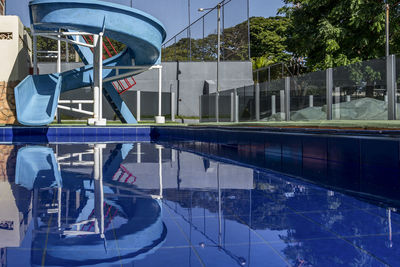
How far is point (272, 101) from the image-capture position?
1130cm

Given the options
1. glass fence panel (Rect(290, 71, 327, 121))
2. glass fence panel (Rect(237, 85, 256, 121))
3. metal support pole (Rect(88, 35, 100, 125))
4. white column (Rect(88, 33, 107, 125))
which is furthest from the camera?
metal support pole (Rect(88, 35, 100, 125))

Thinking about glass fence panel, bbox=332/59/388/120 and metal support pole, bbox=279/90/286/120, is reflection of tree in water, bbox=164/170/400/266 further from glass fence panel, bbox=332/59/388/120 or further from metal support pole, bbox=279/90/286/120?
metal support pole, bbox=279/90/286/120

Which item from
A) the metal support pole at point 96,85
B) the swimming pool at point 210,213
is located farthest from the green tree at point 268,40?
the swimming pool at point 210,213

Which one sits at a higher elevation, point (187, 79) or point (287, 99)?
point (187, 79)

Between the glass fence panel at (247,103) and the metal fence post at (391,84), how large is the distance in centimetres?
562

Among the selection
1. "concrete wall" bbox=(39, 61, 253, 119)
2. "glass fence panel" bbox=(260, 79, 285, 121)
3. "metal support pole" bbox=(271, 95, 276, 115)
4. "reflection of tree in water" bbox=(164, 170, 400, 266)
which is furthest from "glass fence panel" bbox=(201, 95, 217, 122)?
"reflection of tree in water" bbox=(164, 170, 400, 266)

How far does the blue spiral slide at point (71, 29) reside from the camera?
13.7 metres

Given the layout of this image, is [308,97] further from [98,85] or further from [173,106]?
[173,106]

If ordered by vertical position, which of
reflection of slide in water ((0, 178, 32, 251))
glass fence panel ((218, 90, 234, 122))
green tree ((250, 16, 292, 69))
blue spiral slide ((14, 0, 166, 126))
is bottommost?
reflection of slide in water ((0, 178, 32, 251))

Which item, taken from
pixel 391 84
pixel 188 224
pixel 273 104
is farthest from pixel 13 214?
pixel 273 104

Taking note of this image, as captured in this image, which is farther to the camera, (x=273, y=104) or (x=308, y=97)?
(x=273, y=104)

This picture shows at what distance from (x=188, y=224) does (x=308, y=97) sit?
7.13 meters

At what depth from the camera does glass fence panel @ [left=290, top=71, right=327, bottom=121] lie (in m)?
8.79

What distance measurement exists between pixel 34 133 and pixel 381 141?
13.2m
